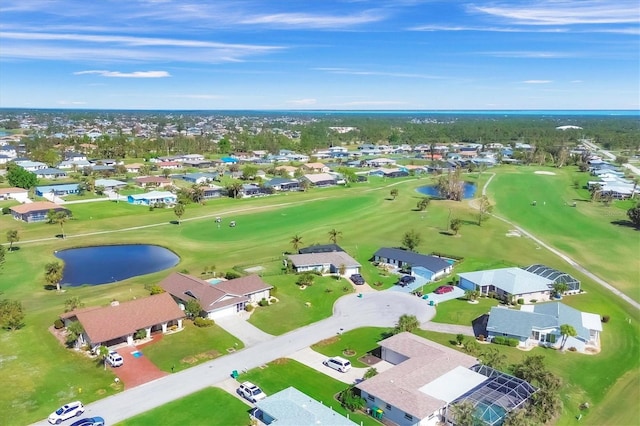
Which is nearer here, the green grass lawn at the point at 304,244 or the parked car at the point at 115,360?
the green grass lawn at the point at 304,244

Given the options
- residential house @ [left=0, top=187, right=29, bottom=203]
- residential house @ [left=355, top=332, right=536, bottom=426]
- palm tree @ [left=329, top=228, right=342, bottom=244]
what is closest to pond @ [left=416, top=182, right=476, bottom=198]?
palm tree @ [left=329, top=228, right=342, bottom=244]

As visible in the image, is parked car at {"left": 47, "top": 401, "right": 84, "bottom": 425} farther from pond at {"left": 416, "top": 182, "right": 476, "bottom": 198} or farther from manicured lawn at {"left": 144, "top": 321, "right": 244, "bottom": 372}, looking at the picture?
pond at {"left": 416, "top": 182, "right": 476, "bottom": 198}

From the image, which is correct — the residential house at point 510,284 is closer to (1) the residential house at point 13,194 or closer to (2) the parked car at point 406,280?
(2) the parked car at point 406,280

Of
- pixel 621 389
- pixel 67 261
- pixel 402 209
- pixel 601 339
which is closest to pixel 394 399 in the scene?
pixel 621 389

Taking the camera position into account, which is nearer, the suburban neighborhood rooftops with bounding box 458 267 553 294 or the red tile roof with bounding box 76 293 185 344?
the red tile roof with bounding box 76 293 185 344

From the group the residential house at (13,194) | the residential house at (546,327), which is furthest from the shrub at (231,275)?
the residential house at (13,194)

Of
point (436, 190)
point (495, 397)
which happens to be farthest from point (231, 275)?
point (436, 190)

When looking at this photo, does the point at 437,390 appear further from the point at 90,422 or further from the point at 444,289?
the point at 444,289
